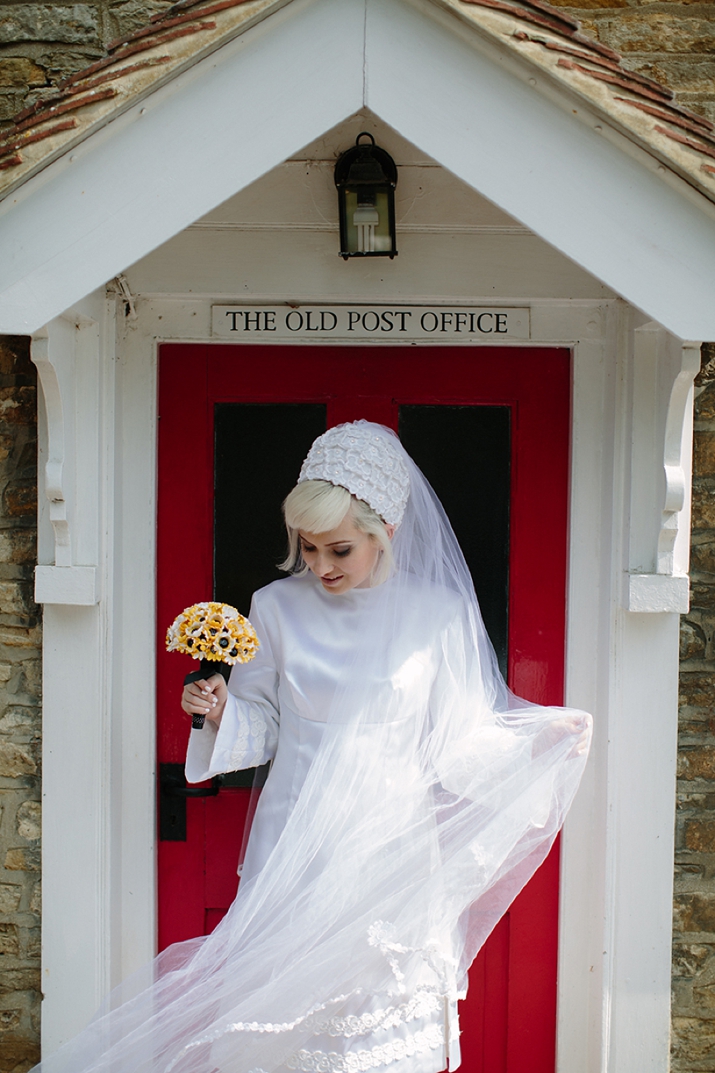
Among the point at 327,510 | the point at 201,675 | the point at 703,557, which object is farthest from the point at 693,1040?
the point at 327,510

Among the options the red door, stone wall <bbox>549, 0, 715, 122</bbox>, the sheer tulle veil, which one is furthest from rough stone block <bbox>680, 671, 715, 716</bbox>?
stone wall <bbox>549, 0, 715, 122</bbox>

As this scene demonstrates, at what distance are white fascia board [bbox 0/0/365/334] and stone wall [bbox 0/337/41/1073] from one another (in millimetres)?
752

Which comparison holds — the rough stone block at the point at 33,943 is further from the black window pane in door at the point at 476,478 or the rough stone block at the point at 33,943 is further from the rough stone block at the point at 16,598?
the black window pane in door at the point at 476,478

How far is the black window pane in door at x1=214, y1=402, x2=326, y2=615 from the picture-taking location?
283 centimetres

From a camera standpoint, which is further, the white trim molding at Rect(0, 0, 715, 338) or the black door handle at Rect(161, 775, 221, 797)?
the black door handle at Rect(161, 775, 221, 797)

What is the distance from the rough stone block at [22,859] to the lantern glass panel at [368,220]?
87.4 inches

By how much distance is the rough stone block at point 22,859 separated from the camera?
9.14 ft

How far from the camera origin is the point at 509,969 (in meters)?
2.87

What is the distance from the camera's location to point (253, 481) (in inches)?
112

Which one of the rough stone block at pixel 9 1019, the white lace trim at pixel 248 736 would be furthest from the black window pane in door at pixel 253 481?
the rough stone block at pixel 9 1019

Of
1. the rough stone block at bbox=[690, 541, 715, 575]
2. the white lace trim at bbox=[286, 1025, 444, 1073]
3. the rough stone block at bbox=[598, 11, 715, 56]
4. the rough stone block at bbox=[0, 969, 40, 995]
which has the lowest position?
the rough stone block at bbox=[0, 969, 40, 995]

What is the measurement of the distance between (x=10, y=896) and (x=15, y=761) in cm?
45

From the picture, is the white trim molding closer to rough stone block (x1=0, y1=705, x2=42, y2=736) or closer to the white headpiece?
the white headpiece

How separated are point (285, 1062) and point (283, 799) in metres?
0.67
